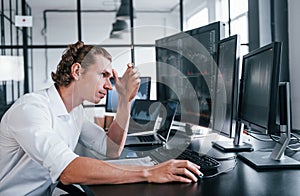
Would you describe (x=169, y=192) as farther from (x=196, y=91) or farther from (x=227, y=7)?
(x=227, y=7)

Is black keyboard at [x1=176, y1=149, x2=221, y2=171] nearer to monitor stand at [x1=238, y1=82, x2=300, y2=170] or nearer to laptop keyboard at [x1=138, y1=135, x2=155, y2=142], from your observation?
monitor stand at [x1=238, y1=82, x2=300, y2=170]

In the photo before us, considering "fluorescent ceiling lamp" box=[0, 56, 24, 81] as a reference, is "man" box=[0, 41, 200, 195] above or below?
below

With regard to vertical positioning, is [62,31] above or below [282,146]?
above

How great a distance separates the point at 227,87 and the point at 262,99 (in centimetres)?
34

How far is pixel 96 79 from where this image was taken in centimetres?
140

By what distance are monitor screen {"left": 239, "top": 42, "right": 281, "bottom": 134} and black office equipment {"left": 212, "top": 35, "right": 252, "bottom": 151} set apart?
0.12 feet

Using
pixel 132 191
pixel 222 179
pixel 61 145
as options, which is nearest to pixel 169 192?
pixel 132 191

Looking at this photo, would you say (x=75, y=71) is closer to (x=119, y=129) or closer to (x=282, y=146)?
(x=119, y=129)

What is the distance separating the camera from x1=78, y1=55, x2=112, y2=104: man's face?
1.41m

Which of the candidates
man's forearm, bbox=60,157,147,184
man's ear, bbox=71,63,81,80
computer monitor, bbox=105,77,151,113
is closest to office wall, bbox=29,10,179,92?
computer monitor, bbox=105,77,151,113

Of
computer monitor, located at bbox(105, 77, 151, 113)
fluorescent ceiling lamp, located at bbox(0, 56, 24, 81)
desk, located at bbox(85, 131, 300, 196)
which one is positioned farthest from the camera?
fluorescent ceiling lamp, located at bbox(0, 56, 24, 81)

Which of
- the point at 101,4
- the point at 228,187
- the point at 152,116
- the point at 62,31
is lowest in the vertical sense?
Answer: the point at 228,187

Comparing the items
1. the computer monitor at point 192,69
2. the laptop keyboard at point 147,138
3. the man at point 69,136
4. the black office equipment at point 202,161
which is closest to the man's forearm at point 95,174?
the man at point 69,136

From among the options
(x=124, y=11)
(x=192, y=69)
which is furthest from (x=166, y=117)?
(x=124, y=11)
